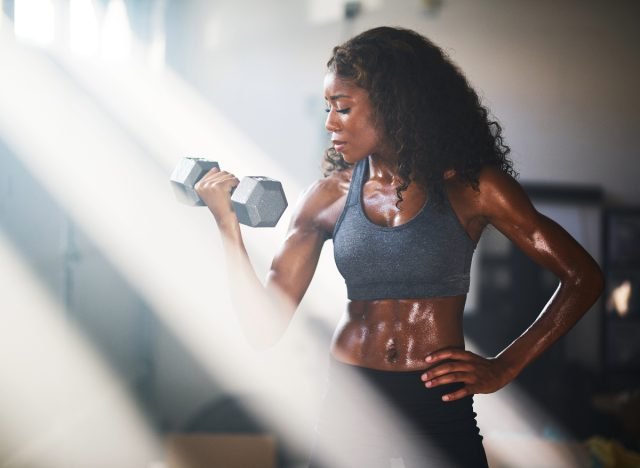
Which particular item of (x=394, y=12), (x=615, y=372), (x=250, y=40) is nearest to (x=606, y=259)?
(x=615, y=372)

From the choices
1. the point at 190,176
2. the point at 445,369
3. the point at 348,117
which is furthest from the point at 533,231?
the point at 190,176

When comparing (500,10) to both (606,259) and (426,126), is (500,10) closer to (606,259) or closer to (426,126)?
(606,259)

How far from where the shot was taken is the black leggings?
1.34m

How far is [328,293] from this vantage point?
4.64 meters

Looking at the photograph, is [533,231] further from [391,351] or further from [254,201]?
[254,201]

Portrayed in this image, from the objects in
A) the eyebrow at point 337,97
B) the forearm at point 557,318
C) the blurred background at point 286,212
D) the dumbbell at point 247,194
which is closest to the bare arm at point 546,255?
the forearm at point 557,318

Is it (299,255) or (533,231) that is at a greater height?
(533,231)

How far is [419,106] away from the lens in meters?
1.51

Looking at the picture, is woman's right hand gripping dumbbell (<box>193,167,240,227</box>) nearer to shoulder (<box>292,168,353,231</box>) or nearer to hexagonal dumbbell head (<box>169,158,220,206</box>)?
hexagonal dumbbell head (<box>169,158,220,206</box>)

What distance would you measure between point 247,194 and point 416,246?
35 cm

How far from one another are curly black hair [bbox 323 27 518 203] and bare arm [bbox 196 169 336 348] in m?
0.25

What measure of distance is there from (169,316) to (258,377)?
2.41ft

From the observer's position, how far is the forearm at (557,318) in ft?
4.49

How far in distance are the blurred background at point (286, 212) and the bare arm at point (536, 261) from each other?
86.6 inches
